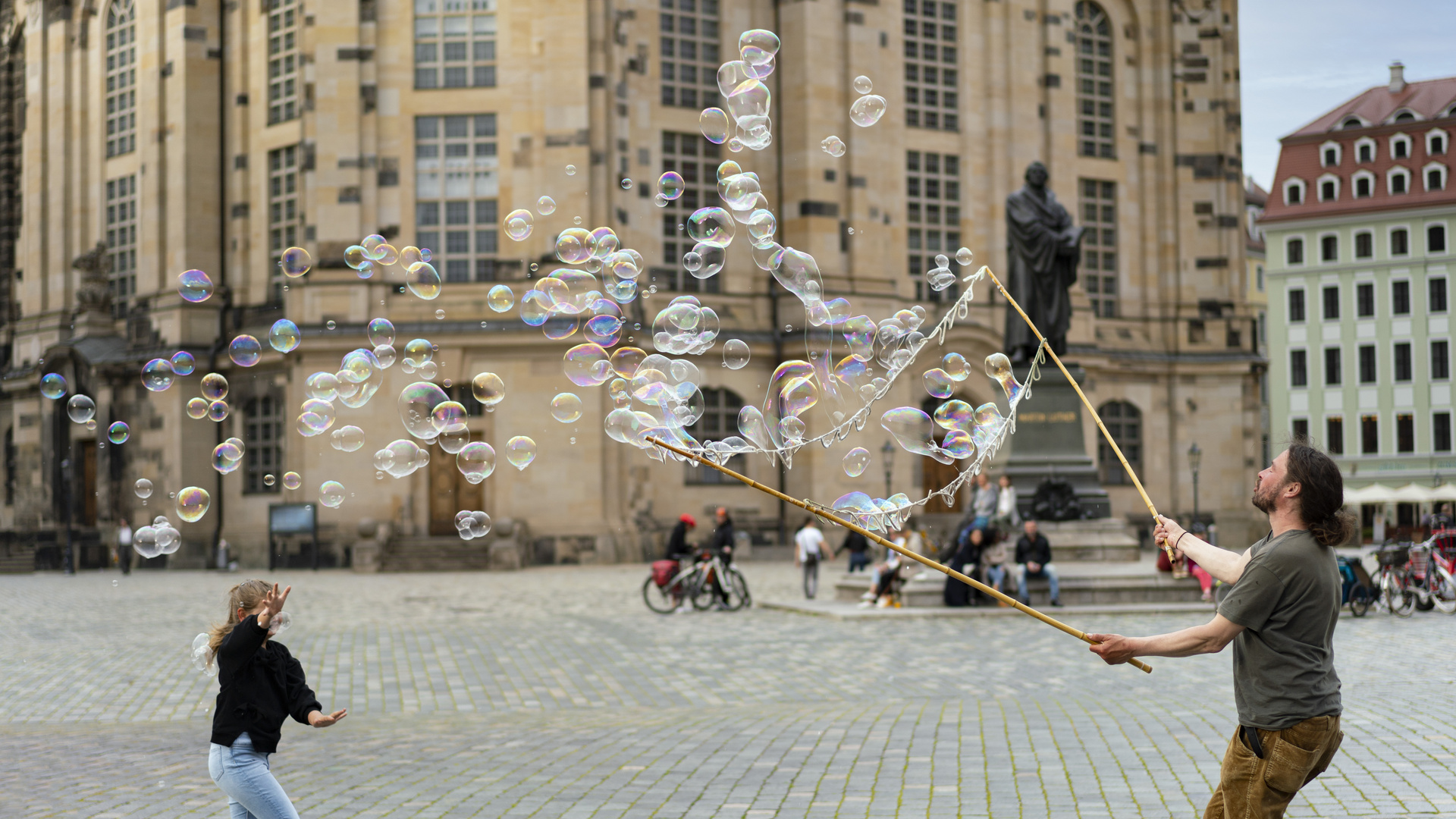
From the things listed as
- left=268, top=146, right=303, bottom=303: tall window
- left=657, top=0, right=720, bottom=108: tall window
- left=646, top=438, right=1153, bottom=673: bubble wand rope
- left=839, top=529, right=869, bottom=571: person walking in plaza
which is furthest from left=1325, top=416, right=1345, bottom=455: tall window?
left=646, top=438, right=1153, bottom=673: bubble wand rope

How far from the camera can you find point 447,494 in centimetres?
3872

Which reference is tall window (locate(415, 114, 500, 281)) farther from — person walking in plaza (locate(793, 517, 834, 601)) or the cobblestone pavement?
the cobblestone pavement

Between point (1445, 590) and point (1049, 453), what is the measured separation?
5.95 m

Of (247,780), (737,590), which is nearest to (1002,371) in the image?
(247,780)

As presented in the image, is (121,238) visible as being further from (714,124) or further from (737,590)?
(714,124)

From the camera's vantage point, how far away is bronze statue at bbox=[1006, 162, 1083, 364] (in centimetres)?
2191

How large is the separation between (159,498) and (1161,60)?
3532 cm

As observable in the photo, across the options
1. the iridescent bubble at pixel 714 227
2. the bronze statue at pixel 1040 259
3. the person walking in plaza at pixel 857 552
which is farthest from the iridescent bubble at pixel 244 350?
the person walking in plaza at pixel 857 552

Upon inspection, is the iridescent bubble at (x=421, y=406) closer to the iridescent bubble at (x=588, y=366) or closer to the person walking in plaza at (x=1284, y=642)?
the iridescent bubble at (x=588, y=366)

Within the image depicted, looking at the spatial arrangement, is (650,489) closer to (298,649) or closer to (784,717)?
(298,649)

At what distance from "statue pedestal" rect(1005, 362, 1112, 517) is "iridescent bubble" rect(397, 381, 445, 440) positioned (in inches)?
448

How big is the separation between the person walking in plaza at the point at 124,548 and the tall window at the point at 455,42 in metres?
14.3

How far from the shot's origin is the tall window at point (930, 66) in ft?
144

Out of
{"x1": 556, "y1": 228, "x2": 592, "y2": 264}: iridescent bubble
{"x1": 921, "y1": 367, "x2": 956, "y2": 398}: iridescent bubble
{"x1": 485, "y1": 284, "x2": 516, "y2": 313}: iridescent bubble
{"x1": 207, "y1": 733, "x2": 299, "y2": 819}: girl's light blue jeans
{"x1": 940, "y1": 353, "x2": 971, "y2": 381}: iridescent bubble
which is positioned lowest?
{"x1": 207, "y1": 733, "x2": 299, "y2": 819}: girl's light blue jeans
